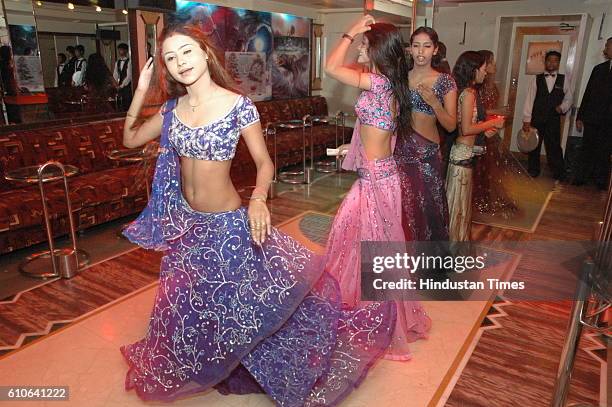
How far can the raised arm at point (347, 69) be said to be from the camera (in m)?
2.36

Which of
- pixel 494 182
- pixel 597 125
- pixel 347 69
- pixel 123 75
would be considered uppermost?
pixel 347 69

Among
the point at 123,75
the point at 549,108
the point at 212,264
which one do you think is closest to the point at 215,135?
the point at 212,264

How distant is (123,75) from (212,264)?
3.81m

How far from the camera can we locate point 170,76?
203 cm

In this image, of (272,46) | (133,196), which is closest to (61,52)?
(133,196)

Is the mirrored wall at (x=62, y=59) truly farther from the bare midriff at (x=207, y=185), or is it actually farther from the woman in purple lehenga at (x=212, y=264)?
the bare midriff at (x=207, y=185)

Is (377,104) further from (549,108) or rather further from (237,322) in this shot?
(549,108)

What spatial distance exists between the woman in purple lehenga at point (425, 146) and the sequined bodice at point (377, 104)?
0.25 meters

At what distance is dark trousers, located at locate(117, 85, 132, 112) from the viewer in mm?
5148

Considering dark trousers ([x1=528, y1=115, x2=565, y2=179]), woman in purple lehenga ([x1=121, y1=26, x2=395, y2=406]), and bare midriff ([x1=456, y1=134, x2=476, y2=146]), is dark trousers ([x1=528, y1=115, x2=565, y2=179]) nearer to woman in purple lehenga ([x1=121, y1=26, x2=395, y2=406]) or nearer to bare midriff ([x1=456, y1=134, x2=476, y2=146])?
bare midriff ([x1=456, y1=134, x2=476, y2=146])

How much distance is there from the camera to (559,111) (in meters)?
6.21

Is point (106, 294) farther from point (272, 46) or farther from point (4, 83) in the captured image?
point (272, 46)

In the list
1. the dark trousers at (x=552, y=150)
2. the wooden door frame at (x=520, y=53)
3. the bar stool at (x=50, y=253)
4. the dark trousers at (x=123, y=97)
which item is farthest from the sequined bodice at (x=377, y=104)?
the dark trousers at (x=552, y=150)

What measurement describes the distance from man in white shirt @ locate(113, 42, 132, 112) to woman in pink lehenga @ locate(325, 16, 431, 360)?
3.42 m
